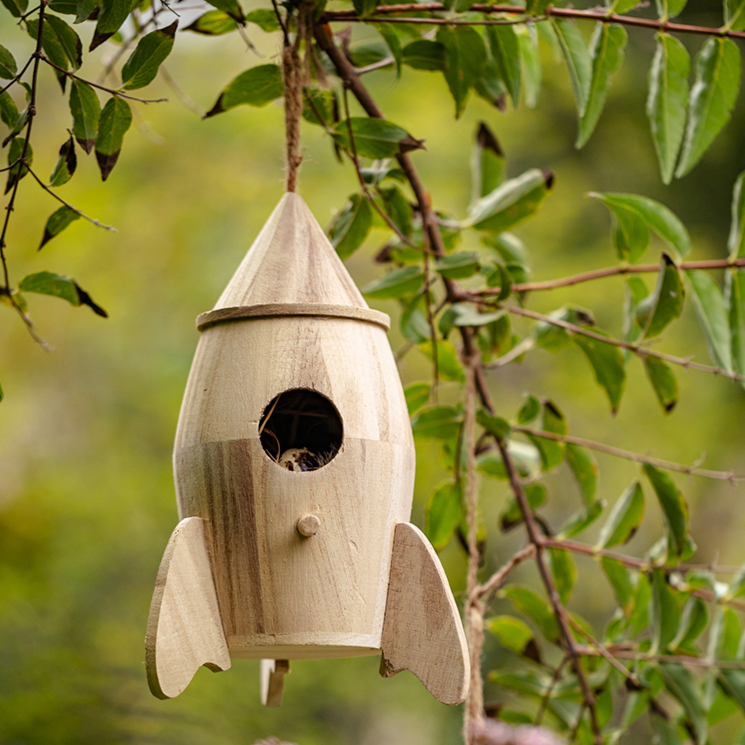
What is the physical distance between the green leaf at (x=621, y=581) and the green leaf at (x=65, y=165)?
3.16 ft

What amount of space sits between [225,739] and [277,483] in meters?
2.14

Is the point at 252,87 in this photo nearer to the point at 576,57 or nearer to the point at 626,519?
the point at 576,57

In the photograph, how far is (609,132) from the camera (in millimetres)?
3895

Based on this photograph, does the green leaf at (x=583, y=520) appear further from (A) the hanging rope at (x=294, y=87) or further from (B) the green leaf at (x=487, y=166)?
(A) the hanging rope at (x=294, y=87)

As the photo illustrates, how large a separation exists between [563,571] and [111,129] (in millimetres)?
962

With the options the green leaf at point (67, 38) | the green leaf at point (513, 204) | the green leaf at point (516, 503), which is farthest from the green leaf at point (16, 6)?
the green leaf at point (516, 503)

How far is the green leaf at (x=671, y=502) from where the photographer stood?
1.14 m

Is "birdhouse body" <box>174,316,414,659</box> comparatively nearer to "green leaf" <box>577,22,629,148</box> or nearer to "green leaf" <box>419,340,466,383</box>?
"green leaf" <box>577,22,629,148</box>

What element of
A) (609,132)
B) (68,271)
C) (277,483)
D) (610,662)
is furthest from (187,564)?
(609,132)

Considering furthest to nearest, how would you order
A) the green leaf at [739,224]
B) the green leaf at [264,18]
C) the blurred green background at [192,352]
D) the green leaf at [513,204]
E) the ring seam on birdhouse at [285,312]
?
the blurred green background at [192,352] < the green leaf at [513,204] < the green leaf at [739,224] < the green leaf at [264,18] < the ring seam on birdhouse at [285,312]

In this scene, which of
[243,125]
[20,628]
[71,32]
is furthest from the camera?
[243,125]

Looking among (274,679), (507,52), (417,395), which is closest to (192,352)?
(417,395)

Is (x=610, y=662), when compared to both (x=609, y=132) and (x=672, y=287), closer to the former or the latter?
(x=672, y=287)

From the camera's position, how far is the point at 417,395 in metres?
1.37
